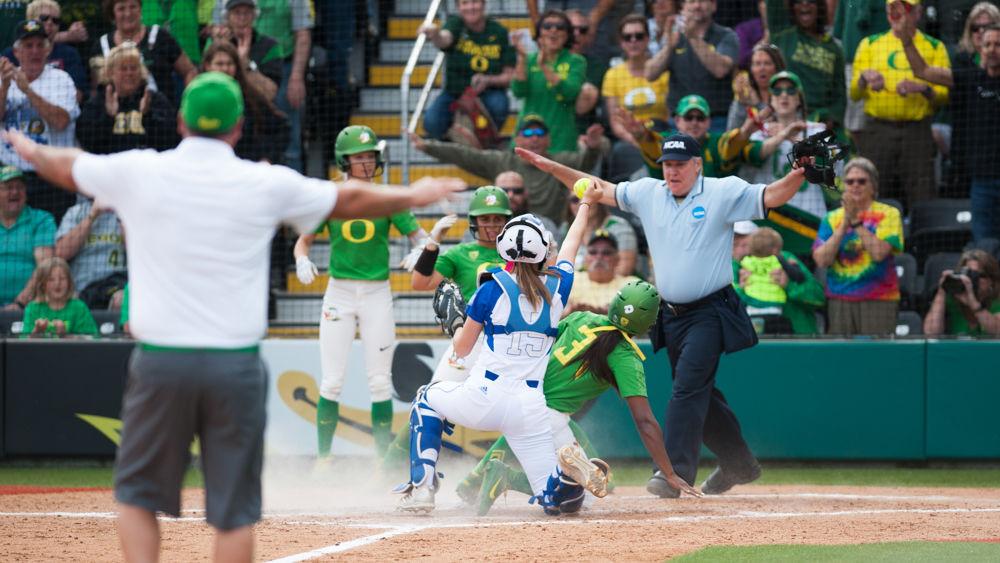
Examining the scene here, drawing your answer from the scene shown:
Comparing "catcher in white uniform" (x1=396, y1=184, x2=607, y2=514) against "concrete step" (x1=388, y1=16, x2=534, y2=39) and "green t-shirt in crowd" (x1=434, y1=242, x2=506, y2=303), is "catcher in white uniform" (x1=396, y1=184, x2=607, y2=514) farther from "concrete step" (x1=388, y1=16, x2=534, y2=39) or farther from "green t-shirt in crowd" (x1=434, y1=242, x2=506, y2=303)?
"concrete step" (x1=388, y1=16, x2=534, y2=39)

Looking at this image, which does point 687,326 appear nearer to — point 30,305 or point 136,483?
point 136,483

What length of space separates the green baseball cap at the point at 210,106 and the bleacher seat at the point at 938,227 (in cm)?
832

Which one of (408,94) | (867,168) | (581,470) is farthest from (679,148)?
(408,94)

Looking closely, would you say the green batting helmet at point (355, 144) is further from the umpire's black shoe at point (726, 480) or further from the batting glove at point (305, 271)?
the umpire's black shoe at point (726, 480)

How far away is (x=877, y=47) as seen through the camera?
1208 cm

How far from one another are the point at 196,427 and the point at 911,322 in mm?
7995

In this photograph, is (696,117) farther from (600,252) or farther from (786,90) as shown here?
(600,252)

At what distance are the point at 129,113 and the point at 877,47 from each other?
6955 mm

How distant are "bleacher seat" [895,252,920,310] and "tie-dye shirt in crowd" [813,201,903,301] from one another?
497 millimetres

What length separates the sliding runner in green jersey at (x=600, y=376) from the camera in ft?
24.9

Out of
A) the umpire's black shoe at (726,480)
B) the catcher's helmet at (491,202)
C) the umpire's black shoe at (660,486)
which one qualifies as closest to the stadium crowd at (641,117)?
the umpire's black shoe at (726,480)

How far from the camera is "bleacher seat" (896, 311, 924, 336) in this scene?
10953mm

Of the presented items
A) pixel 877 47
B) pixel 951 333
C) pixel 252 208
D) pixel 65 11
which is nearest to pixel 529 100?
pixel 877 47

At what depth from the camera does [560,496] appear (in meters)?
7.49
